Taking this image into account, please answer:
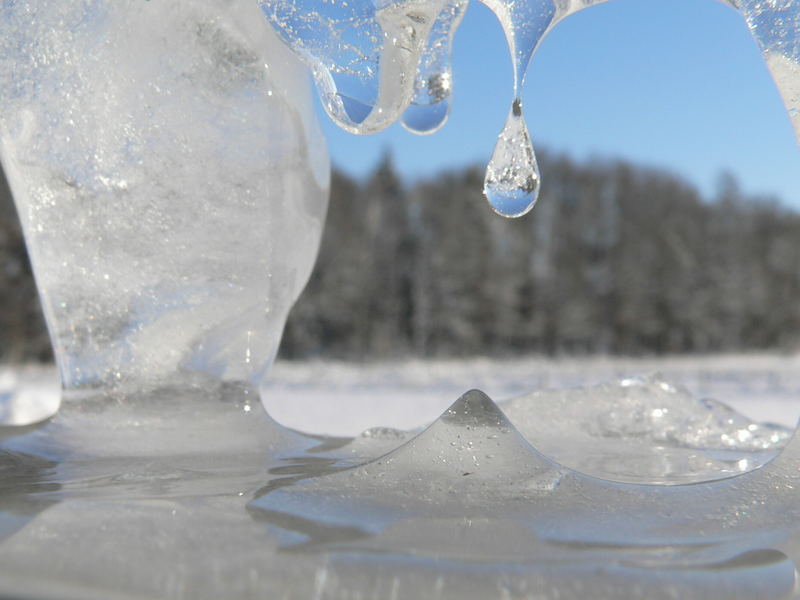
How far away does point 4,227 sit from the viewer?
19734 millimetres

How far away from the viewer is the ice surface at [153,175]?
7.55 ft

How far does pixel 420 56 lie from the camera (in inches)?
88.1

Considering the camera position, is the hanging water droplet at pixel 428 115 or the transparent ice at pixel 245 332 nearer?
the transparent ice at pixel 245 332

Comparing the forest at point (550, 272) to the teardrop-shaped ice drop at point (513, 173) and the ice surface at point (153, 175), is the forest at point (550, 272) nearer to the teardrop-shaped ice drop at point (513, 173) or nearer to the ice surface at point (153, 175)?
the ice surface at point (153, 175)

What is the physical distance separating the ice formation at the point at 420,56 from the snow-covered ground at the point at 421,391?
3.39 feet

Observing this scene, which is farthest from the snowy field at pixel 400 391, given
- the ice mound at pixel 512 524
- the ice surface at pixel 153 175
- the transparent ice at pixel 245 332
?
the ice mound at pixel 512 524

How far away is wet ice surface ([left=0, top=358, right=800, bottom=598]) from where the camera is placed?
1010 millimetres

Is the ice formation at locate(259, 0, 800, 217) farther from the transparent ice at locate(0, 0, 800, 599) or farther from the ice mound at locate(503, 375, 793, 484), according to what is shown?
the ice mound at locate(503, 375, 793, 484)

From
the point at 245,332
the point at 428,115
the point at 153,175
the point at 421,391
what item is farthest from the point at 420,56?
the point at 421,391

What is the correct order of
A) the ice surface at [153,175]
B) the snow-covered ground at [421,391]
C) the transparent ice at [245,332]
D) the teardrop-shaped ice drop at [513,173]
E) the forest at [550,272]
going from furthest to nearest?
the forest at [550,272] < the snow-covered ground at [421,391] < the ice surface at [153,175] < the teardrop-shaped ice drop at [513,173] < the transparent ice at [245,332]

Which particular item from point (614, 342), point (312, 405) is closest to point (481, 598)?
point (312, 405)

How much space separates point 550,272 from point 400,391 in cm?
1743

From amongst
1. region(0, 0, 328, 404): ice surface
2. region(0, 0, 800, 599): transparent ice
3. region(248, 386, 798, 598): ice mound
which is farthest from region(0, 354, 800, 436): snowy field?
region(248, 386, 798, 598): ice mound

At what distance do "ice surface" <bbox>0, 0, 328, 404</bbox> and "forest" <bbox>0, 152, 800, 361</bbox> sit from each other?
70.2 feet
